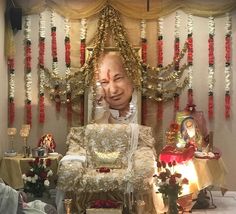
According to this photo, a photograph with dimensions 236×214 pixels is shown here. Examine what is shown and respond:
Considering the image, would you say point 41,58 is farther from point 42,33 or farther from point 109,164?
point 109,164

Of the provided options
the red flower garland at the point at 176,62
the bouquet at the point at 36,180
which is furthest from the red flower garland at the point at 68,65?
the red flower garland at the point at 176,62

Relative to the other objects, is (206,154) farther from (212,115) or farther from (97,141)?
(97,141)

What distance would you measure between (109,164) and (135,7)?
2367mm

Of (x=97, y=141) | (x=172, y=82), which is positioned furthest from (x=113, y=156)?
(x=172, y=82)

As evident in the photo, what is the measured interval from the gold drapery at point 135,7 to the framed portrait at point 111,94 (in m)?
0.64

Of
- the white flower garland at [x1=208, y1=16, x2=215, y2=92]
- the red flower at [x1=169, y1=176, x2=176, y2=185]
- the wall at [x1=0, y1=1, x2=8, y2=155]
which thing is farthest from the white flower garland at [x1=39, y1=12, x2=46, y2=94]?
the red flower at [x1=169, y1=176, x2=176, y2=185]

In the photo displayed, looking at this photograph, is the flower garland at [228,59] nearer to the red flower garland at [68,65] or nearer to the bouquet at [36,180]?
the red flower garland at [68,65]

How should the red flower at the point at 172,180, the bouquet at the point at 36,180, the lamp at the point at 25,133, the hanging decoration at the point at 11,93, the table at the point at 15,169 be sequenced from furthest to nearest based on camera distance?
the hanging decoration at the point at 11,93 → the lamp at the point at 25,133 → the table at the point at 15,169 → the bouquet at the point at 36,180 → the red flower at the point at 172,180

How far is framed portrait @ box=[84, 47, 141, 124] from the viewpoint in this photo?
6.64 metres

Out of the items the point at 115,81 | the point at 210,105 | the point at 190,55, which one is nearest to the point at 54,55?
the point at 115,81

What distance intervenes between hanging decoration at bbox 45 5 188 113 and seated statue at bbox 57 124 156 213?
0.69m

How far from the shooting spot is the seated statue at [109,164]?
5.40 meters

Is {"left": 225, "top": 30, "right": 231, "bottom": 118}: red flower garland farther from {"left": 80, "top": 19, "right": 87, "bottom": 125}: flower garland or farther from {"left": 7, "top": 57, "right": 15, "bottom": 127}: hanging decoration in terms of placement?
{"left": 7, "top": 57, "right": 15, "bottom": 127}: hanging decoration

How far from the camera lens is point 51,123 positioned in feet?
22.5
